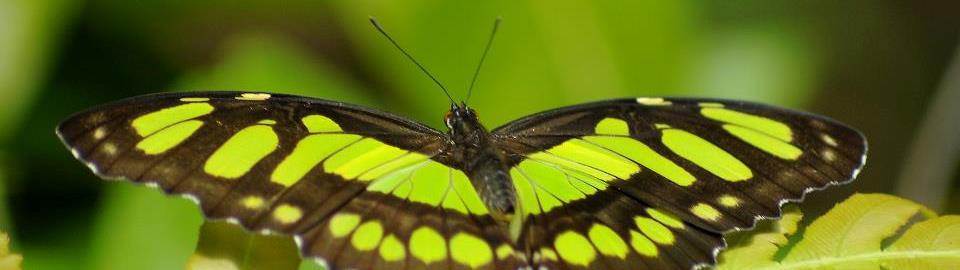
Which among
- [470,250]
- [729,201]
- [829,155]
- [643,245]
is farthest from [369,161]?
[829,155]

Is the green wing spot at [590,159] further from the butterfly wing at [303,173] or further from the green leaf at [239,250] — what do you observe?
the green leaf at [239,250]

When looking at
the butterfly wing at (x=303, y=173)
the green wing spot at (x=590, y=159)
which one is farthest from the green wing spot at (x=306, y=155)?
the green wing spot at (x=590, y=159)

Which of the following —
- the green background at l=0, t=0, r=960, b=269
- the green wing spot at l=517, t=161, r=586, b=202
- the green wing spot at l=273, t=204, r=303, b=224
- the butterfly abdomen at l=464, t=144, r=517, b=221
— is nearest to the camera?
the green wing spot at l=273, t=204, r=303, b=224

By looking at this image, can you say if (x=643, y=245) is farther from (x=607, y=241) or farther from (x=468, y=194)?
(x=468, y=194)

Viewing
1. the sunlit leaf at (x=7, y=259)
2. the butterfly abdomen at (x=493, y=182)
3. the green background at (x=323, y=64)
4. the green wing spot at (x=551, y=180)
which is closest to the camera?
the sunlit leaf at (x=7, y=259)

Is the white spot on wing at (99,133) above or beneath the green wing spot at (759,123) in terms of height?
beneath

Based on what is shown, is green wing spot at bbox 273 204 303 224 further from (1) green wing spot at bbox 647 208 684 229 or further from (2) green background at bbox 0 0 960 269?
(2) green background at bbox 0 0 960 269

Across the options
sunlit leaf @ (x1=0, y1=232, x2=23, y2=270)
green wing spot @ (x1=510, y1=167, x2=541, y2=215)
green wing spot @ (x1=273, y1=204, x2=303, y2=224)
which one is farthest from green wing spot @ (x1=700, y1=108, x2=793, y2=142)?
sunlit leaf @ (x1=0, y1=232, x2=23, y2=270)
